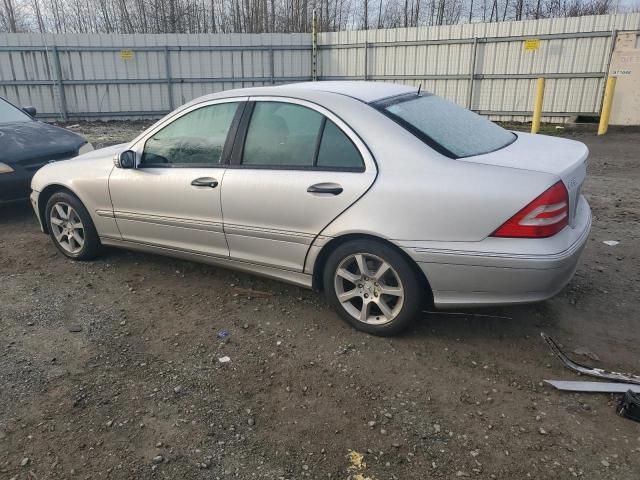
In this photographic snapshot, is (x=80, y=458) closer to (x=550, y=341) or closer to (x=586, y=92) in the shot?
(x=550, y=341)

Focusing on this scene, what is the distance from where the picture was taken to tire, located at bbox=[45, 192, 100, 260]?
4.75 meters

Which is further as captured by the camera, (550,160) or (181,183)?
(181,183)

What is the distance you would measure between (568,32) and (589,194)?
803 cm

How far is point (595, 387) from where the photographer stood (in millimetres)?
2885

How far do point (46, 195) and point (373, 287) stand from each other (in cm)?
342

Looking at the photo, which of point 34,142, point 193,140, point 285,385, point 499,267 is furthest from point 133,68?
point 499,267

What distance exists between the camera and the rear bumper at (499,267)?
292 centimetres

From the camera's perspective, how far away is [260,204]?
12.0 feet

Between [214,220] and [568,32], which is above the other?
[568,32]

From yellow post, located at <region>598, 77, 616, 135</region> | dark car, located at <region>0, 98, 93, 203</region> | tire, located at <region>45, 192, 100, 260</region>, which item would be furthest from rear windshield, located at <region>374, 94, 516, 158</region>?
yellow post, located at <region>598, 77, 616, 135</region>

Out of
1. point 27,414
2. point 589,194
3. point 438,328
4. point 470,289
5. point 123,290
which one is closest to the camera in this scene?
point 27,414

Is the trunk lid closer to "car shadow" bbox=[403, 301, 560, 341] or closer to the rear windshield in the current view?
the rear windshield

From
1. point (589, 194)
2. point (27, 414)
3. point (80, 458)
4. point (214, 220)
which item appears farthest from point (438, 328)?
point (589, 194)

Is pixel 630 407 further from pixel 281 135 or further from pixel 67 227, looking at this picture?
pixel 67 227
